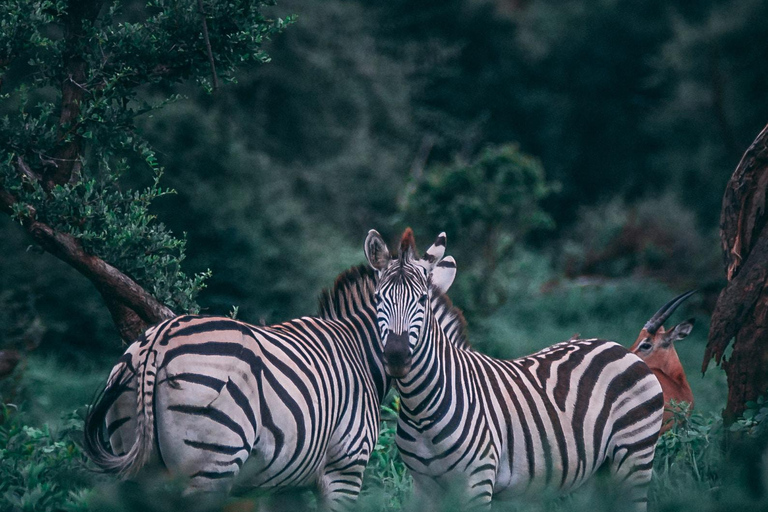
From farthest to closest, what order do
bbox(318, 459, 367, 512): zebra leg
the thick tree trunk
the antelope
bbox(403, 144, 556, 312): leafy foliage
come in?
bbox(403, 144, 556, 312): leafy foliage → the antelope → the thick tree trunk → bbox(318, 459, 367, 512): zebra leg

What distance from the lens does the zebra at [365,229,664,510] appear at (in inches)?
173

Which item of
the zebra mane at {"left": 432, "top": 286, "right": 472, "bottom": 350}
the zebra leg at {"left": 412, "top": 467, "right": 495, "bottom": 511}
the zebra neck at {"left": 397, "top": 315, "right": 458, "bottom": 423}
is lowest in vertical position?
the zebra leg at {"left": 412, "top": 467, "right": 495, "bottom": 511}

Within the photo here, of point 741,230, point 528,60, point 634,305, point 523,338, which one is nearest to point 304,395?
point 741,230

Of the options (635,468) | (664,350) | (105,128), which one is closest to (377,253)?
(635,468)

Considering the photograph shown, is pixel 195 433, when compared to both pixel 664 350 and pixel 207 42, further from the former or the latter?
pixel 664 350

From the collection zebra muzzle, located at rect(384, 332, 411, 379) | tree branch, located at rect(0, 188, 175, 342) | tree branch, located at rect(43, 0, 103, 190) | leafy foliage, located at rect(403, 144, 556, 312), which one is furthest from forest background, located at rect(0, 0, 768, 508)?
zebra muzzle, located at rect(384, 332, 411, 379)

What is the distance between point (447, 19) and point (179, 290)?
65.1 ft

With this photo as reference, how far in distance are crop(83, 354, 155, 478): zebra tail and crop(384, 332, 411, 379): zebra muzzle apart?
1.20m

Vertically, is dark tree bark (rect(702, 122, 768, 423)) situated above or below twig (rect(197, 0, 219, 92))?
below

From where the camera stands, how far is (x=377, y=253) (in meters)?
4.79

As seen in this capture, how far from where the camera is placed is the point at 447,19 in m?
23.7

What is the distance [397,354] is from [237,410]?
2.95ft

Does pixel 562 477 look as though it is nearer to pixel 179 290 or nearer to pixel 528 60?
pixel 179 290

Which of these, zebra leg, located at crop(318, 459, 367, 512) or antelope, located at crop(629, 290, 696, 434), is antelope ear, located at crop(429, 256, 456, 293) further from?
antelope, located at crop(629, 290, 696, 434)
